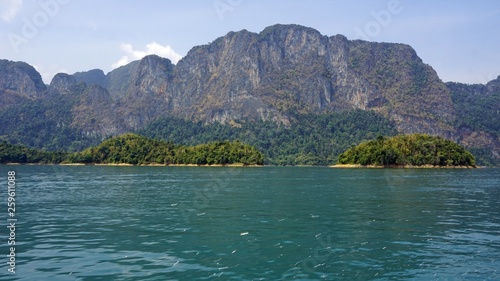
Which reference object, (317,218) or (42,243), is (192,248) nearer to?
(42,243)

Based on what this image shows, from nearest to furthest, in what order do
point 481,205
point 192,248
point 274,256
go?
point 274,256, point 192,248, point 481,205

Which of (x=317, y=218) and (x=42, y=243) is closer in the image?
(x=42, y=243)

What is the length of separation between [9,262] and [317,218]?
32.7 m

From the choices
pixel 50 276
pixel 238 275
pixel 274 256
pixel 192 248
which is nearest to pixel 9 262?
pixel 50 276

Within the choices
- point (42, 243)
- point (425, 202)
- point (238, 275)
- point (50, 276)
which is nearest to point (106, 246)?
point (42, 243)

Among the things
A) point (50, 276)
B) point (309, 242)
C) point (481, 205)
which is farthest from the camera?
point (481, 205)

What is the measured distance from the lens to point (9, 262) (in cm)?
3059

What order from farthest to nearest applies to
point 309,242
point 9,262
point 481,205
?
point 481,205 < point 309,242 < point 9,262

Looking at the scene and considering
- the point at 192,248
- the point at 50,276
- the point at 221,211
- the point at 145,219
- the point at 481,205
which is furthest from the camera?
the point at 481,205

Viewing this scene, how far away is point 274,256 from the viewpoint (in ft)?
108

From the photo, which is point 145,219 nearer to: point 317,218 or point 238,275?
point 317,218

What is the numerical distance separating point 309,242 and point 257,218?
47.8 feet

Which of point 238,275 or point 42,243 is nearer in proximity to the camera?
point 238,275

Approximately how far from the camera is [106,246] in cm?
3612
